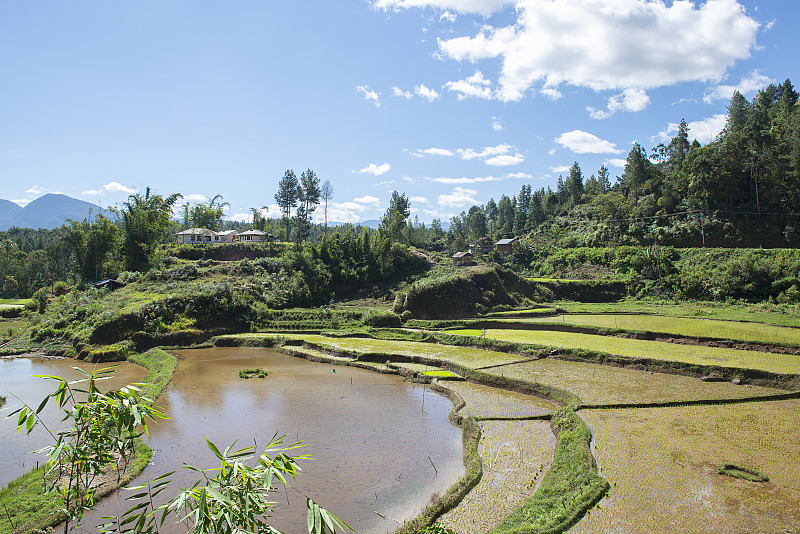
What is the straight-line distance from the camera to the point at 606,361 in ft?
73.8

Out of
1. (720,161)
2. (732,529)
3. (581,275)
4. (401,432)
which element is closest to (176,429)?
A: (401,432)

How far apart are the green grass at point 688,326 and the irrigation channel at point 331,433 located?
580 inches

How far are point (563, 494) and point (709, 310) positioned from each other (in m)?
28.4

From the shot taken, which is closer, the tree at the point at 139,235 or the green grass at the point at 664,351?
the green grass at the point at 664,351

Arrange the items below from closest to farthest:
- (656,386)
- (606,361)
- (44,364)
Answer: (656,386) → (606,361) → (44,364)

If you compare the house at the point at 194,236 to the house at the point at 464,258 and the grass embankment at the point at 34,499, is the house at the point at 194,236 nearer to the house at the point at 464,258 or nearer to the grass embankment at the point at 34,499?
the house at the point at 464,258

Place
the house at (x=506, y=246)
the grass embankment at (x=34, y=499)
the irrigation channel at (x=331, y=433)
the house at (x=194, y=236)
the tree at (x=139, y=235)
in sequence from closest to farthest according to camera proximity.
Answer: the grass embankment at (x=34, y=499), the irrigation channel at (x=331, y=433), the tree at (x=139, y=235), the house at (x=194, y=236), the house at (x=506, y=246)

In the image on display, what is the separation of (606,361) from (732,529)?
13.9 meters

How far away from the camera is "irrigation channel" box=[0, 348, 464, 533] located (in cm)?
1123

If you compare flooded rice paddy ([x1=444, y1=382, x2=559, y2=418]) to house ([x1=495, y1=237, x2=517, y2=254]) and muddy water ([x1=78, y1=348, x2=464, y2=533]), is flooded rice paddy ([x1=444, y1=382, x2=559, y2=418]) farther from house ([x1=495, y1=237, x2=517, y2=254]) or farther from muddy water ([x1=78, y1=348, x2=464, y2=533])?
house ([x1=495, y1=237, x2=517, y2=254])

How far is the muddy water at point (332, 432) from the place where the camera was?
37.0ft

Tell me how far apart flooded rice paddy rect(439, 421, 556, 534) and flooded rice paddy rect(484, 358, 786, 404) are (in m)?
3.58

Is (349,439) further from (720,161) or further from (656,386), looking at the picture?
(720,161)

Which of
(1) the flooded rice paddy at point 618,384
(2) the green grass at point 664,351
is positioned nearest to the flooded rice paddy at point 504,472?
(1) the flooded rice paddy at point 618,384
